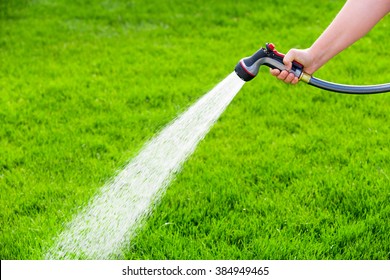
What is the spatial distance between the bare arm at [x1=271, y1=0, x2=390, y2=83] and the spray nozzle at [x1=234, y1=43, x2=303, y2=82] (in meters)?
0.03

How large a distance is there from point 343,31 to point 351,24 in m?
0.05

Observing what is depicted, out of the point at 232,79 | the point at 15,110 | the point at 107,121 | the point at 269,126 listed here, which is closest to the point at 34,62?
the point at 15,110

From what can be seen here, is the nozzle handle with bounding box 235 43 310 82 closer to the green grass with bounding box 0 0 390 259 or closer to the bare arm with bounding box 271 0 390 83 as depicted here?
the bare arm with bounding box 271 0 390 83

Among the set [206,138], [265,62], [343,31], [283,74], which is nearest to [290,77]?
[283,74]

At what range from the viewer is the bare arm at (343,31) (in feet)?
9.97

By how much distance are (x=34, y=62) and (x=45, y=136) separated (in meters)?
1.83

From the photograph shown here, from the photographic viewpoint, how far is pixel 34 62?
656 cm

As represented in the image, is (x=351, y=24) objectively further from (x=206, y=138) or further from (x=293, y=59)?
(x=206, y=138)

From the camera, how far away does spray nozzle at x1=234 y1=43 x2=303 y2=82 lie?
10.7ft

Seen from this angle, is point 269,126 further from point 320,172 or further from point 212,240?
point 212,240

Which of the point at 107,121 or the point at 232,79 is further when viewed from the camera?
the point at 107,121

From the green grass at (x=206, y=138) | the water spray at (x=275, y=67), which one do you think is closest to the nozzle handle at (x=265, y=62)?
the water spray at (x=275, y=67)

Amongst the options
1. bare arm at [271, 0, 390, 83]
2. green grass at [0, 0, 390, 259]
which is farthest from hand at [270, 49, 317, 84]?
green grass at [0, 0, 390, 259]

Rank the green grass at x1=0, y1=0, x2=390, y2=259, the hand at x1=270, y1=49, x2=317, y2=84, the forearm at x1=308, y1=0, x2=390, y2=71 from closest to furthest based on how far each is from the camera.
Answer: the forearm at x1=308, y1=0, x2=390, y2=71 → the hand at x1=270, y1=49, x2=317, y2=84 → the green grass at x1=0, y1=0, x2=390, y2=259
